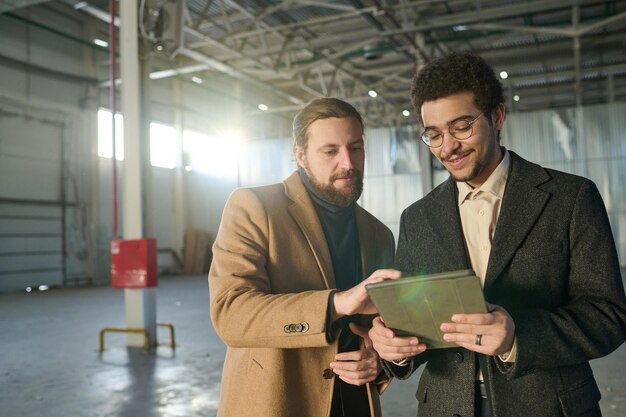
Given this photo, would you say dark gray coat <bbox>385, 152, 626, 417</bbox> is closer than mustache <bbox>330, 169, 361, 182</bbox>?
Yes

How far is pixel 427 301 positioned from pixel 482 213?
1.67 ft

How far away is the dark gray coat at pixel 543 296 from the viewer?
4.75 ft

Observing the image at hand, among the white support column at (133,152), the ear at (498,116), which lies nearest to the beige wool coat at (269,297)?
the ear at (498,116)

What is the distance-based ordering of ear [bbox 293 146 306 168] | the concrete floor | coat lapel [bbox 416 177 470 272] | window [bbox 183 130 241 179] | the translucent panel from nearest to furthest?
1. coat lapel [bbox 416 177 470 272]
2. ear [bbox 293 146 306 168]
3. the concrete floor
4. the translucent panel
5. window [bbox 183 130 241 179]

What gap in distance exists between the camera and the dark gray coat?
4.75ft

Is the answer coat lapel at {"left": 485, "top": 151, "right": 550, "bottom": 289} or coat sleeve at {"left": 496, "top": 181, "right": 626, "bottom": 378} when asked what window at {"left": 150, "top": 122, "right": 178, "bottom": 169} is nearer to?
coat lapel at {"left": 485, "top": 151, "right": 550, "bottom": 289}

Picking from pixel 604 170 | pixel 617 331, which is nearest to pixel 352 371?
pixel 617 331

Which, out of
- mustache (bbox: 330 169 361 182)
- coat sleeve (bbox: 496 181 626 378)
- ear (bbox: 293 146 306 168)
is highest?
ear (bbox: 293 146 306 168)

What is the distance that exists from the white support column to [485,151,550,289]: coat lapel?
5.34 m

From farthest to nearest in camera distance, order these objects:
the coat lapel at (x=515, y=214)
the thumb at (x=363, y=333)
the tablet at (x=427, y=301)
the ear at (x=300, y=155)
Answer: the ear at (x=300, y=155), the thumb at (x=363, y=333), the coat lapel at (x=515, y=214), the tablet at (x=427, y=301)

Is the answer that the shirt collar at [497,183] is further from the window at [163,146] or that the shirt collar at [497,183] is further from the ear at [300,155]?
the window at [163,146]

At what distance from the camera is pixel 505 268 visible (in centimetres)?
158

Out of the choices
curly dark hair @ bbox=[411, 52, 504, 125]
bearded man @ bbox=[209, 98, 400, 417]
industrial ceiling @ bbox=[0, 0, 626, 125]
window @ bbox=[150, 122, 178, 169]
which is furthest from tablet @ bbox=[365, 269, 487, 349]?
window @ bbox=[150, 122, 178, 169]

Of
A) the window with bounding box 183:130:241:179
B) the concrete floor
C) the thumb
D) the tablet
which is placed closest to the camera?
the tablet
